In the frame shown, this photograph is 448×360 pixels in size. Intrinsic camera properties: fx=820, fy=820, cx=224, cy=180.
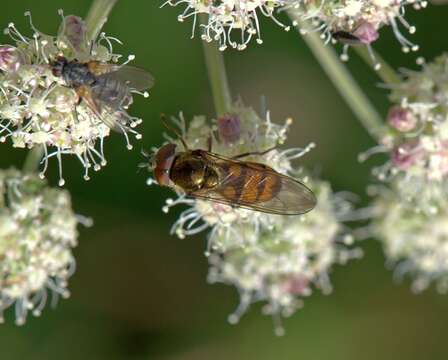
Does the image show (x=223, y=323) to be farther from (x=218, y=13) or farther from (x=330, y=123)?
(x=218, y=13)

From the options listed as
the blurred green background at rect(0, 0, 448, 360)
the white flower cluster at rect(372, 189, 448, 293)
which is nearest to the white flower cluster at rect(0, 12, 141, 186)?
the blurred green background at rect(0, 0, 448, 360)

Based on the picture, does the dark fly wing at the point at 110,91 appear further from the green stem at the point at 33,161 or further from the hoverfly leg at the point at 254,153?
the green stem at the point at 33,161

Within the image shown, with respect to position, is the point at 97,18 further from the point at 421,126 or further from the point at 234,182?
the point at 421,126

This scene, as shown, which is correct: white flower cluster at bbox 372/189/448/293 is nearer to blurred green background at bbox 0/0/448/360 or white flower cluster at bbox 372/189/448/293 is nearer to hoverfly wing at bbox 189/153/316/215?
blurred green background at bbox 0/0/448/360

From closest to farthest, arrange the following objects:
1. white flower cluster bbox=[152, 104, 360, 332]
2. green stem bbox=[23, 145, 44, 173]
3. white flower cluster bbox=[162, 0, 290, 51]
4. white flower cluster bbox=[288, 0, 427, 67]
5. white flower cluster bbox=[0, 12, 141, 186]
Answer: white flower cluster bbox=[0, 12, 141, 186] < white flower cluster bbox=[162, 0, 290, 51] < white flower cluster bbox=[288, 0, 427, 67] < white flower cluster bbox=[152, 104, 360, 332] < green stem bbox=[23, 145, 44, 173]

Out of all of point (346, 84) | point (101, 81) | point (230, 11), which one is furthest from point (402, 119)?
point (101, 81)

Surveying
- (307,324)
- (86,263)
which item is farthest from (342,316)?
(86,263)

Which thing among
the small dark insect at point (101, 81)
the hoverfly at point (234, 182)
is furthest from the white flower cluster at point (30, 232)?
the small dark insect at point (101, 81)
